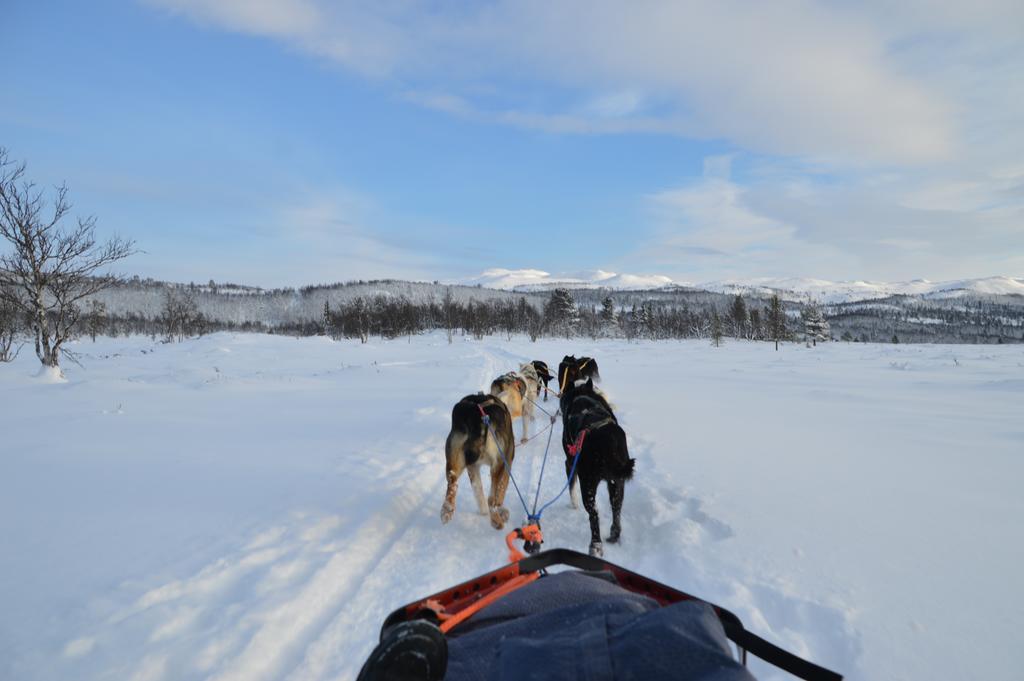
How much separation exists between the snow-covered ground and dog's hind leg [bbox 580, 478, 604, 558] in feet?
0.68

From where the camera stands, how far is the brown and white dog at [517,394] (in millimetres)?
7836

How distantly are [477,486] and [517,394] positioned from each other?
3.62m

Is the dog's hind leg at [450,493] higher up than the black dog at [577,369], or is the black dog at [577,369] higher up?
the black dog at [577,369]

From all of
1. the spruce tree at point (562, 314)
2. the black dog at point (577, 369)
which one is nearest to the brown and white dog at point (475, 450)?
the black dog at point (577, 369)

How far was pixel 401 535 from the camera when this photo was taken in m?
4.23

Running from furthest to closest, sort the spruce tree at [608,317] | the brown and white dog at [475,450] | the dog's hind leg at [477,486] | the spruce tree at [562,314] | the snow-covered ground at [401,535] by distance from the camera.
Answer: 1. the spruce tree at [608,317]
2. the spruce tree at [562,314]
3. the dog's hind leg at [477,486]
4. the brown and white dog at [475,450]
5. the snow-covered ground at [401,535]

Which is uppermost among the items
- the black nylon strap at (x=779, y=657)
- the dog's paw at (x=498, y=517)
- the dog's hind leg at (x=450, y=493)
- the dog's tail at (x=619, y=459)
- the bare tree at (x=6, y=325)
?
the bare tree at (x=6, y=325)

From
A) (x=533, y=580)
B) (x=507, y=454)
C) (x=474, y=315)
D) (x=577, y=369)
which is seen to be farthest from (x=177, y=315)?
(x=533, y=580)

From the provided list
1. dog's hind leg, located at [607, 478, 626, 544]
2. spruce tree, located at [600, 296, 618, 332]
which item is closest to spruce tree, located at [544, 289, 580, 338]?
spruce tree, located at [600, 296, 618, 332]

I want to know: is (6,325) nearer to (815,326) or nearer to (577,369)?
(577,369)

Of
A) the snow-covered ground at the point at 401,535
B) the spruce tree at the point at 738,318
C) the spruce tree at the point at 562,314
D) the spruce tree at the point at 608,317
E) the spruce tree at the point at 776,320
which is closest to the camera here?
the snow-covered ground at the point at 401,535

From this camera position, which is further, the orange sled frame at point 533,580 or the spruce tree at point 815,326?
the spruce tree at point 815,326

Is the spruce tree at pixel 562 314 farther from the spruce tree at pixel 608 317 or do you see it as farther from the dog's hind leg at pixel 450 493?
the dog's hind leg at pixel 450 493

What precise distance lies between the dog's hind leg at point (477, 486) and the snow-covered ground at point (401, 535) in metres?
0.12
